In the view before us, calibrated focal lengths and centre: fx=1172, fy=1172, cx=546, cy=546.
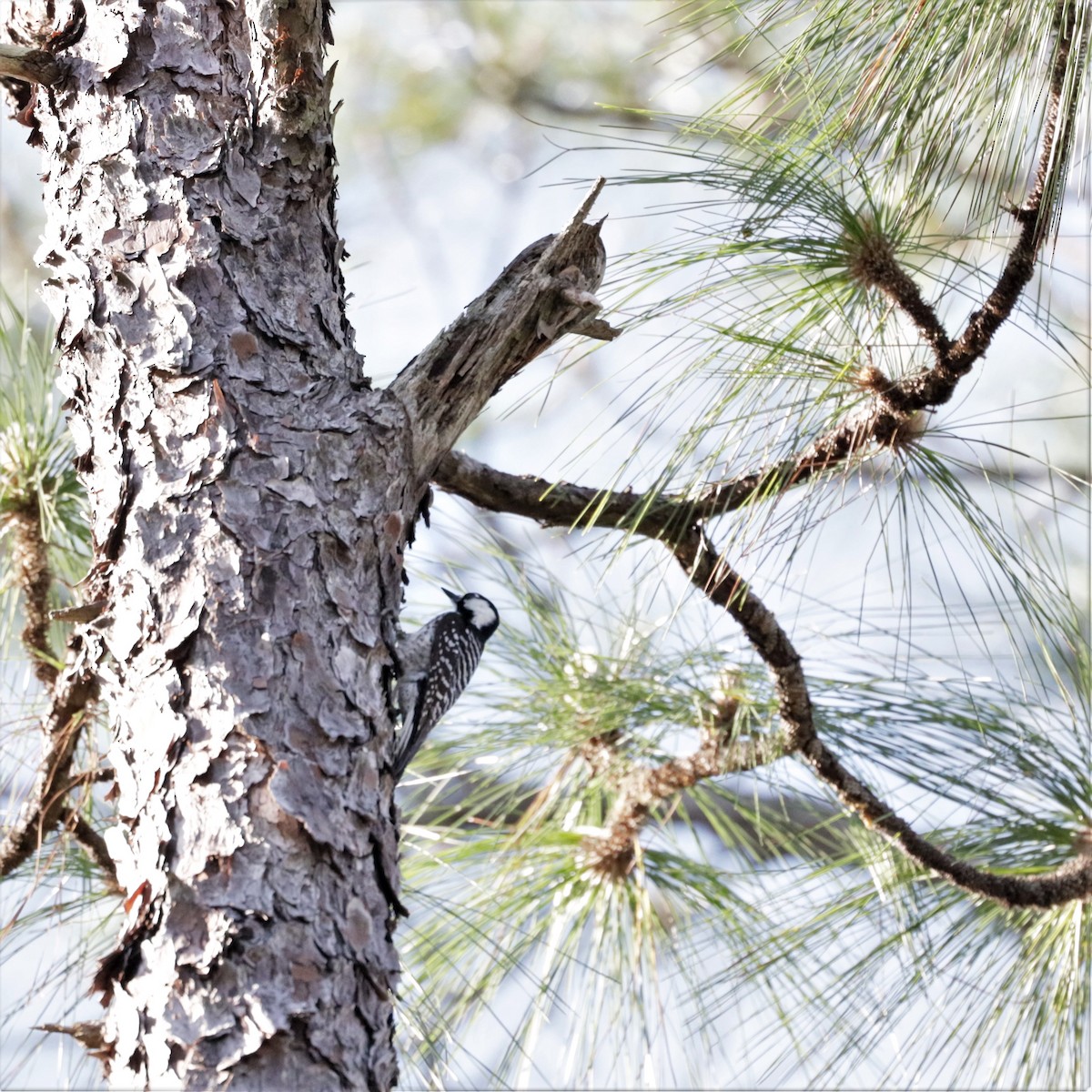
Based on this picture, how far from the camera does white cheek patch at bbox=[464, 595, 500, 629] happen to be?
2.35 meters

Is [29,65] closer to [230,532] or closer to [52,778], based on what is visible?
[230,532]

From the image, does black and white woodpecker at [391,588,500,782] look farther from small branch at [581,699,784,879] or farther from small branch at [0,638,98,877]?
small branch at [0,638,98,877]

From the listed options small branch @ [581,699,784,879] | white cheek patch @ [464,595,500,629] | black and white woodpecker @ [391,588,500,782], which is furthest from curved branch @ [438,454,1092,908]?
white cheek patch @ [464,595,500,629]

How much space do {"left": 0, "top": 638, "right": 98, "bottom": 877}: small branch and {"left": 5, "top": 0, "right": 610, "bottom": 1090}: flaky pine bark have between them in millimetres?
217

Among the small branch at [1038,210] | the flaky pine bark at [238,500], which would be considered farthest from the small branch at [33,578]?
the small branch at [1038,210]

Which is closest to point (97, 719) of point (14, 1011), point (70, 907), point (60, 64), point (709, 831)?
point (70, 907)

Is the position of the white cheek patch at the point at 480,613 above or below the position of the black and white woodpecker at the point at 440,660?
above

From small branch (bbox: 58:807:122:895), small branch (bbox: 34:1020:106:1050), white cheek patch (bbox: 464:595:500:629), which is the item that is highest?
white cheek patch (bbox: 464:595:500:629)

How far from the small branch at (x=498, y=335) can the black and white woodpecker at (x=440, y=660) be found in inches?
35.1

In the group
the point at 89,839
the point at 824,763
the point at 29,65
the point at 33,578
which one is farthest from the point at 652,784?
the point at 29,65

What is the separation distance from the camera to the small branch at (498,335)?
1312 mm

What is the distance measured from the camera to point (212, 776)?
3.43 feet

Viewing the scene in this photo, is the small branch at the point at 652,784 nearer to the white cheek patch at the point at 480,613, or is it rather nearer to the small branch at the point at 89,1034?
the white cheek patch at the point at 480,613

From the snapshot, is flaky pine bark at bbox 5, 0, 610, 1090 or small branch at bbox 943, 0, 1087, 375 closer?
flaky pine bark at bbox 5, 0, 610, 1090
